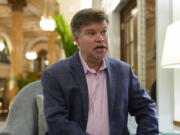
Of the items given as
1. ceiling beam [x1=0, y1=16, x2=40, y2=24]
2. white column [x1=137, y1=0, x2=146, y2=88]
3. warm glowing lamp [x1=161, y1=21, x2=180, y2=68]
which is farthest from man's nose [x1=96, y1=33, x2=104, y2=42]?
ceiling beam [x1=0, y1=16, x2=40, y2=24]

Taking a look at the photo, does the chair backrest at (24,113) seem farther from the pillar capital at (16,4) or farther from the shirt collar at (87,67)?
the pillar capital at (16,4)

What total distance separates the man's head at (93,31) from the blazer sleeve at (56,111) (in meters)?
0.27

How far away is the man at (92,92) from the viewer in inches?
58.9

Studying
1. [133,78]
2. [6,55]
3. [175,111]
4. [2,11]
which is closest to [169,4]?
[175,111]

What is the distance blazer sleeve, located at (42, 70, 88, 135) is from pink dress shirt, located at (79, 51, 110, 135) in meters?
0.12

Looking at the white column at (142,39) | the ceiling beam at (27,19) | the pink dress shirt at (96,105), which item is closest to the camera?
the pink dress shirt at (96,105)

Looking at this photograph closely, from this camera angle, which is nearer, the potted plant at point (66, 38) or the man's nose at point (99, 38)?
the man's nose at point (99, 38)

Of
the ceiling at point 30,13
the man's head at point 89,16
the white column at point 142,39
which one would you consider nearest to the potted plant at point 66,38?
the white column at point 142,39

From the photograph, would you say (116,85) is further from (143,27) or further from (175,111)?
(143,27)

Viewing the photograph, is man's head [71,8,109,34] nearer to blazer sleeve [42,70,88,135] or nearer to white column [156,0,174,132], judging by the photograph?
blazer sleeve [42,70,88,135]

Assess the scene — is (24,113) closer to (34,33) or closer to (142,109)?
(142,109)

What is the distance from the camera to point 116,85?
5.20ft

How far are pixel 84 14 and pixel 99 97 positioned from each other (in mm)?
483

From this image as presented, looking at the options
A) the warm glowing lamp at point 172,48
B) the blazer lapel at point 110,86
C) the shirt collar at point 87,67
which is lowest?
the blazer lapel at point 110,86
